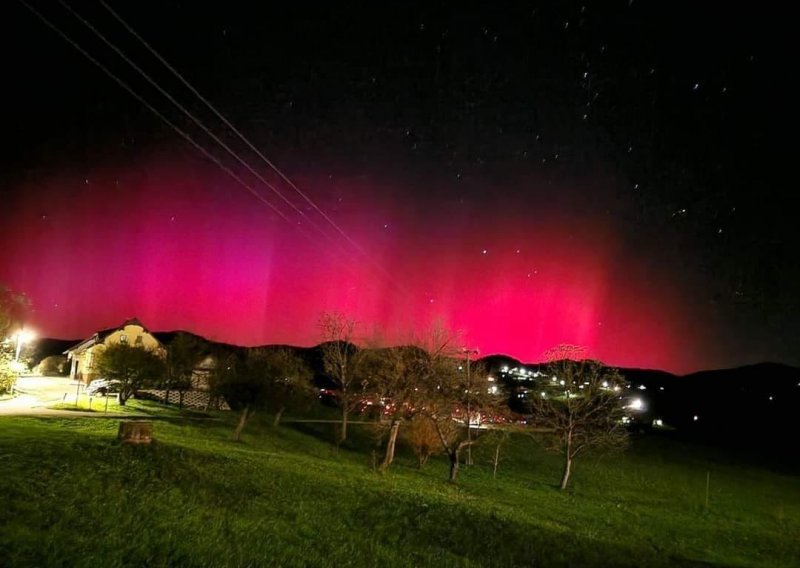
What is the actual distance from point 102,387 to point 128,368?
23.6 ft

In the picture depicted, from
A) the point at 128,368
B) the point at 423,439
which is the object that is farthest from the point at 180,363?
the point at 423,439

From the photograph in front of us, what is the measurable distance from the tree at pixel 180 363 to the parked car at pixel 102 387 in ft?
12.8

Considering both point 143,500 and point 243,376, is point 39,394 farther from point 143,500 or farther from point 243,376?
point 143,500

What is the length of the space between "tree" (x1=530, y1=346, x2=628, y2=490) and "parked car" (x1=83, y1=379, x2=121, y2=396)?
29768 millimetres

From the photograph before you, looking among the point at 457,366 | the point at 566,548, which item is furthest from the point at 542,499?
the point at 566,548

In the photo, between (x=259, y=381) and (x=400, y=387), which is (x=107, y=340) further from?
(x=400, y=387)

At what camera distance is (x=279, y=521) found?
12227 millimetres

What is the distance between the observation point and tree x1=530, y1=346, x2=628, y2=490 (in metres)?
35.9

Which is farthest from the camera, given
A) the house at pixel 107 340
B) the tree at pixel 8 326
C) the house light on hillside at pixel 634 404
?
the house at pixel 107 340

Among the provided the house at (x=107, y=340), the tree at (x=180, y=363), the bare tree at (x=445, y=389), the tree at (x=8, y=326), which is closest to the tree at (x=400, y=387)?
the bare tree at (x=445, y=389)

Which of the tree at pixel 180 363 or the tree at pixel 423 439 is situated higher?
the tree at pixel 180 363

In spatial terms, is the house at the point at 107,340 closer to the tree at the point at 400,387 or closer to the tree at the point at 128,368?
the tree at the point at 128,368

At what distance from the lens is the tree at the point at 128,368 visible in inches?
1613

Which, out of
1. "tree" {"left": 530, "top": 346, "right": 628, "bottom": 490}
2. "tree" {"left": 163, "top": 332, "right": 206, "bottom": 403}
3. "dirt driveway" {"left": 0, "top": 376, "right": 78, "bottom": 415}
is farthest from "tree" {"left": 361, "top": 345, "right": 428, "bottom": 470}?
"tree" {"left": 163, "top": 332, "right": 206, "bottom": 403}
